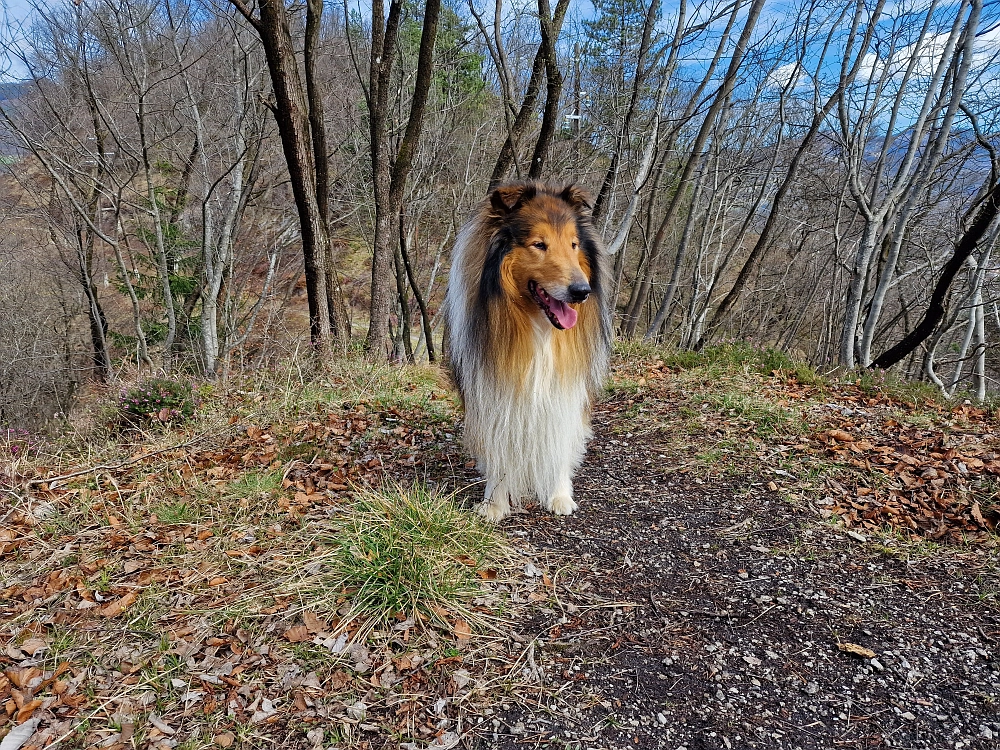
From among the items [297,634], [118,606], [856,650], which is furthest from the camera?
[118,606]

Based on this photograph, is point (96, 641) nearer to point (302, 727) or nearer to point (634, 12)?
point (302, 727)

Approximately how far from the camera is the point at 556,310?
2.93 m

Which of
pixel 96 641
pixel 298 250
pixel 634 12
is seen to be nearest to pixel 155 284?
pixel 298 250

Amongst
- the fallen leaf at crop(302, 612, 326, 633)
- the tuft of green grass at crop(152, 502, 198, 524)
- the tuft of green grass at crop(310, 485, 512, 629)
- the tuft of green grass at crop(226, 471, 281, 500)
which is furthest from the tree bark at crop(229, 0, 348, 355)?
the fallen leaf at crop(302, 612, 326, 633)

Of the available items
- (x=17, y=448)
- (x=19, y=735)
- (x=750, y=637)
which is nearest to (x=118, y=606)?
(x=19, y=735)

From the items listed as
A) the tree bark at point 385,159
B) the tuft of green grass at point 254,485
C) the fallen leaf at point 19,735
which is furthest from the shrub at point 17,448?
the fallen leaf at point 19,735

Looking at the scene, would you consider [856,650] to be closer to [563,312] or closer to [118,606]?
[563,312]

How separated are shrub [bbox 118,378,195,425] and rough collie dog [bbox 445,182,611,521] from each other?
11.7 feet

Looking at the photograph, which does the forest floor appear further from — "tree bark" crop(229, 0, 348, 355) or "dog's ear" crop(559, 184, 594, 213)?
"tree bark" crop(229, 0, 348, 355)

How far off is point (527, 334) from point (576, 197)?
36.6 inches

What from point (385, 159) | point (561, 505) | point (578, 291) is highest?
point (385, 159)

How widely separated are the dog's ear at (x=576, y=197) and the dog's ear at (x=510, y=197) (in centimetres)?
28

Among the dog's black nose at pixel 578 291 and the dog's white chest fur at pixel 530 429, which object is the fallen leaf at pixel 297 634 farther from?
the dog's black nose at pixel 578 291

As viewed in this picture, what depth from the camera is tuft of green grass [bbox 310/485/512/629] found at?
260 centimetres
